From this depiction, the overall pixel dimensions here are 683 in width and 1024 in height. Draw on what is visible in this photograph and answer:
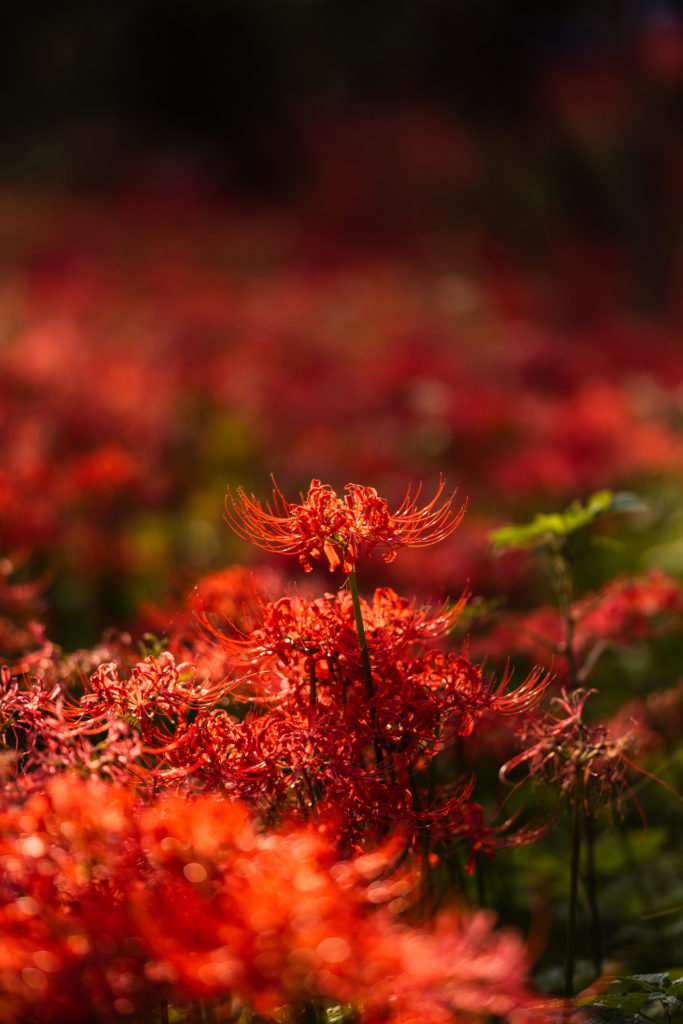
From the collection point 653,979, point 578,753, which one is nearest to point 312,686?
point 578,753

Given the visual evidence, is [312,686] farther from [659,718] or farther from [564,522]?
[659,718]

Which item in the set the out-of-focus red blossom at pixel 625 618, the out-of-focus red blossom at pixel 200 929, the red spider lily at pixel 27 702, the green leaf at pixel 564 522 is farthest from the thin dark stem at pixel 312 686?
the out-of-focus red blossom at pixel 625 618

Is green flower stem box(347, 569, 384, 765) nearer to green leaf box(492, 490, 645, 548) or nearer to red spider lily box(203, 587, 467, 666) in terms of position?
red spider lily box(203, 587, 467, 666)

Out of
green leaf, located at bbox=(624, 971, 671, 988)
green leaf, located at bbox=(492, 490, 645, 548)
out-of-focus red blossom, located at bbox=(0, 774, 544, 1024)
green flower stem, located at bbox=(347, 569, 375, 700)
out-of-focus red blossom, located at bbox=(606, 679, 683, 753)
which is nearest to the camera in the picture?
out-of-focus red blossom, located at bbox=(0, 774, 544, 1024)

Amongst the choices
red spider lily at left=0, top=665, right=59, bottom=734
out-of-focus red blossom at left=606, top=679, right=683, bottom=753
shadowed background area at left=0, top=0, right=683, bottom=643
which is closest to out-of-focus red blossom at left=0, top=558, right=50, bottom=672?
shadowed background area at left=0, top=0, right=683, bottom=643

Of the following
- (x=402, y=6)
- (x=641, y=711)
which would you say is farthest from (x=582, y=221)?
(x=641, y=711)

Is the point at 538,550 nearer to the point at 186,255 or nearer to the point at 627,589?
the point at 627,589

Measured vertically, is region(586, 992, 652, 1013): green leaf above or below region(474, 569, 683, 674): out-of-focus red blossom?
below

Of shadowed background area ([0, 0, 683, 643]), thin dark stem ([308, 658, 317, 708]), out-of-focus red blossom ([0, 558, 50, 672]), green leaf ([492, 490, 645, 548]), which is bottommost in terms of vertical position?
thin dark stem ([308, 658, 317, 708])

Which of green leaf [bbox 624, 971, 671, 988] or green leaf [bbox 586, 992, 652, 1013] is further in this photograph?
green leaf [bbox 624, 971, 671, 988]
